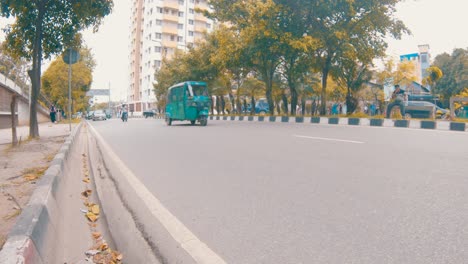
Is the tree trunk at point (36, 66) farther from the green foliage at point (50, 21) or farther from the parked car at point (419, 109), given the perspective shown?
the parked car at point (419, 109)

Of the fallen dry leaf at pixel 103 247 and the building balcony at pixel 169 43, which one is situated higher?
the building balcony at pixel 169 43

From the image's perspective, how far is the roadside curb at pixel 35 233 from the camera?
195cm

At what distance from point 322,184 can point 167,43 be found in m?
73.7

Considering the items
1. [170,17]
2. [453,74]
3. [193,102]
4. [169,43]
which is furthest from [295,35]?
[170,17]

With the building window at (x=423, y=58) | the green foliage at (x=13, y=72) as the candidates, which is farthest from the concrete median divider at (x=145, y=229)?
the building window at (x=423, y=58)

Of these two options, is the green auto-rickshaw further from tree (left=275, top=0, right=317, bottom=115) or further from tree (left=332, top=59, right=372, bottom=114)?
tree (left=332, top=59, right=372, bottom=114)

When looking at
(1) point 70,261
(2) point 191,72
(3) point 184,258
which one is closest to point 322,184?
(3) point 184,258

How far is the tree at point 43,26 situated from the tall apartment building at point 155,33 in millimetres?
58359

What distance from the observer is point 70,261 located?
8.91ft

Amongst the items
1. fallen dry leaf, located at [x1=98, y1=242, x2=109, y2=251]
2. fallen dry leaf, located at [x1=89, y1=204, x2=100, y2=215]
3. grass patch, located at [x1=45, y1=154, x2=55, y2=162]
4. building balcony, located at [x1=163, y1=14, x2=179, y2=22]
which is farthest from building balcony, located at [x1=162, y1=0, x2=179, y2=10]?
fallen dry leaf, located at [x1=98, y1=242, x2=109, y2=251]

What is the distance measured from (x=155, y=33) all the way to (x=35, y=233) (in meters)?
74.7

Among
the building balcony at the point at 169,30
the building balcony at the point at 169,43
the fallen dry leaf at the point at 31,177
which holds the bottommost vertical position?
the fallen dry leaf at the point at 31,177

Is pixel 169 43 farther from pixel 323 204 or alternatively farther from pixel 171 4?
pixel 323 204

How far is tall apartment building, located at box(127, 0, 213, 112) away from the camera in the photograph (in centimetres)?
7312
